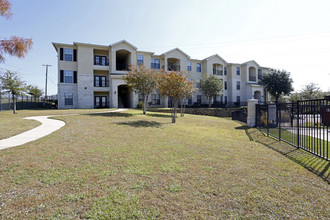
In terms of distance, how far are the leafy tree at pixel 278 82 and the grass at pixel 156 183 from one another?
35851 mm

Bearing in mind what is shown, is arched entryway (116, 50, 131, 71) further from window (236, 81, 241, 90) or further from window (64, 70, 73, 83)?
window (236, 81, 241, 90)

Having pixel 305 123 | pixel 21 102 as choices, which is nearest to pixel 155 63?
pixel 21 102

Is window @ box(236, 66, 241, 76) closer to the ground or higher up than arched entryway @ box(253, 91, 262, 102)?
higher up

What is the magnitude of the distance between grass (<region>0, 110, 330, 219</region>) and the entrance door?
2372cm

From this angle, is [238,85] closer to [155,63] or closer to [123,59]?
[155,63]

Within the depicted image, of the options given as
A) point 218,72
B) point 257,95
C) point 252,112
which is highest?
point 218,72

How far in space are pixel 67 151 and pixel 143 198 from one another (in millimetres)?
3490

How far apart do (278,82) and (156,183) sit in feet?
133

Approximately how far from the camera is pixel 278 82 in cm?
3544

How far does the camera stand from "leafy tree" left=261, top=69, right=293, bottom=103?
35.7 metres

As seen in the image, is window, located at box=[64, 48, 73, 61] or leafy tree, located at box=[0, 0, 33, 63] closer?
leafy tree, located at box=[0, 0, 33, 63]

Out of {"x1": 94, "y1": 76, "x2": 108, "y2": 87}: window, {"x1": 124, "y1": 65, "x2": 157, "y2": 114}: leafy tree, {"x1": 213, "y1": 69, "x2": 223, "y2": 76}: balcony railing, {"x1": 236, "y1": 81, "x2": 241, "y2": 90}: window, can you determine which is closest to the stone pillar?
{"x1": 124, "y1": 65, "x2": 157, "y2": 114}: leafy tree

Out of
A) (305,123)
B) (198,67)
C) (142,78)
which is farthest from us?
(198,67)

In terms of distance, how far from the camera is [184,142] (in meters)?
7.10
